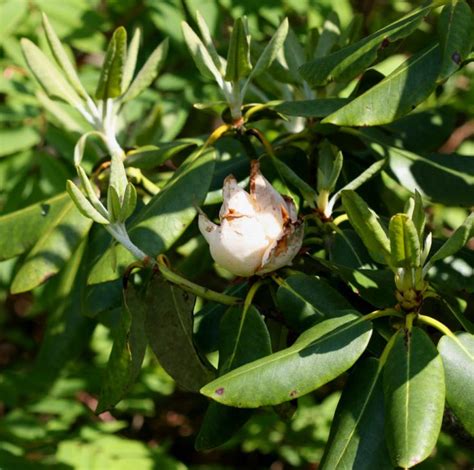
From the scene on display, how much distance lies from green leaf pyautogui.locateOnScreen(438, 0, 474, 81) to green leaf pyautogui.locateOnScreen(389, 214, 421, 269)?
0.71 ft

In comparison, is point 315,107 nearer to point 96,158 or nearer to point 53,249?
point 53,249

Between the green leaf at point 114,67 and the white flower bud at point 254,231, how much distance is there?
0.30 metres

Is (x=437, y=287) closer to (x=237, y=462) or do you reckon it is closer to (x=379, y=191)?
(x=379, y=191)

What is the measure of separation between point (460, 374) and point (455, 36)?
0.41 metres

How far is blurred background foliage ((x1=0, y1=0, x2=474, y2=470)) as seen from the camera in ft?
6.40

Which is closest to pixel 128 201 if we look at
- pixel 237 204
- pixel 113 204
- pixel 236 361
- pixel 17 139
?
pixel 113 204

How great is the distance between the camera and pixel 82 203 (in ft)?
3.39

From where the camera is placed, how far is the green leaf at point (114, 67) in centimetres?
126

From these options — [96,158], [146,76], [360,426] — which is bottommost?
[96,158]

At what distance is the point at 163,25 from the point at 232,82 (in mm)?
1049

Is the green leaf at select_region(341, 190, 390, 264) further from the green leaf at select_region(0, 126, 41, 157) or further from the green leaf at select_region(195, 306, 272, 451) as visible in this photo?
the green leaf at select_region(0, 126, 41, 157)

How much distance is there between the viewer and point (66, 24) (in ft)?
7.28

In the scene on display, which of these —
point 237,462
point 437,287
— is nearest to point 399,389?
point 437,287

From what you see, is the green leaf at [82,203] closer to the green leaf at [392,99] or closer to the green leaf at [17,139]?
the green leaf at [392,99]
